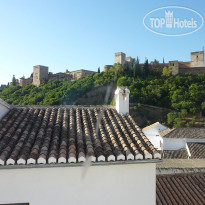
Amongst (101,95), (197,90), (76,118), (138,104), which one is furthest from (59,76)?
(76,118)

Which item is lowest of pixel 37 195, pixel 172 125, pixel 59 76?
pixel 172 125

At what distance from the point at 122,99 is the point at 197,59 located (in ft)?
231

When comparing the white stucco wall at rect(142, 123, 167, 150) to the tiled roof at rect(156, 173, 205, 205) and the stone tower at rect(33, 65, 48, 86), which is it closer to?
the tiled roof at rect(156, 173, 205, 205)

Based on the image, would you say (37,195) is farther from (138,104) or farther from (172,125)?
(138,104)

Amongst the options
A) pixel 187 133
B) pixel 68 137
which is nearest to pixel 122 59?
pixel 187 133

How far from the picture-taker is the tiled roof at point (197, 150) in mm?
18406

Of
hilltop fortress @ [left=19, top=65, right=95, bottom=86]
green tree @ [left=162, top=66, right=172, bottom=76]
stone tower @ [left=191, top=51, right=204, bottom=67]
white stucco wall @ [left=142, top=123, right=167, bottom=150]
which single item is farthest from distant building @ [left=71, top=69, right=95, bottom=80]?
white stucco wall @ [left=142, top=123, right=167, bottom=150]

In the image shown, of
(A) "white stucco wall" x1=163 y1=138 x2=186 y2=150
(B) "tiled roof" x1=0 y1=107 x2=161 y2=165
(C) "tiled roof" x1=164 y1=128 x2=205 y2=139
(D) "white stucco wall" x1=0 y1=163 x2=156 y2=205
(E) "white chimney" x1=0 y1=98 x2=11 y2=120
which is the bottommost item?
(A) "white stucco wall" x1=163 y1=138 x2=186 y2=150

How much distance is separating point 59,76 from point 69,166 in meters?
76.5

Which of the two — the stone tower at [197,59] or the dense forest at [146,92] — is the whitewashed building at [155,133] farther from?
the stone tower at [197,59]

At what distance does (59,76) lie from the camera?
77.2 meters

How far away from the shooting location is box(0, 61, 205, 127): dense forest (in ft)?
144

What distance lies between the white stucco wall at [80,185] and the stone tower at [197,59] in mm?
70642

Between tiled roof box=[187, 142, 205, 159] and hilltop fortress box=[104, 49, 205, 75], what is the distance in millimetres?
45703
